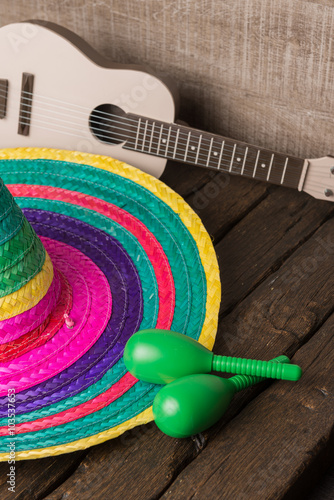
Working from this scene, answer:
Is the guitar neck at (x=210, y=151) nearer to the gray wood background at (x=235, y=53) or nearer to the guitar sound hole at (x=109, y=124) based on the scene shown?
the guitar sound hole at (x=109, y=124)

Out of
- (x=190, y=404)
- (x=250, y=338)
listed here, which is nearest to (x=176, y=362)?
(x=190, y=404)

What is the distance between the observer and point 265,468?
71 cm

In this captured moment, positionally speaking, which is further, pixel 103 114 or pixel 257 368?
pixel 103 114

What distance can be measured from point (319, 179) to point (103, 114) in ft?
1.30

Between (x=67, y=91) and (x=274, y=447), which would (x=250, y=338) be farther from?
(x=67, y=91)

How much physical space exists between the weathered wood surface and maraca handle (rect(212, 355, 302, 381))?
4 cm

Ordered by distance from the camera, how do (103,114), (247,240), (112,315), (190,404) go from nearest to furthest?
(190,404) → (112,315) → (247,240) → (103,114)

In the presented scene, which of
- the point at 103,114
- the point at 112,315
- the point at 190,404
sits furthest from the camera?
the point at 103,114

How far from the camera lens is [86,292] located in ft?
2.87

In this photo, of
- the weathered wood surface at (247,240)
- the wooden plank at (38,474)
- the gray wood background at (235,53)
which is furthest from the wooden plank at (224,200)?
the wooden plank at (38,474)

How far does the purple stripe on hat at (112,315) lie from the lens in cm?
77

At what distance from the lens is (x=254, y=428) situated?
747mm

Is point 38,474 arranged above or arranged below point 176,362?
below

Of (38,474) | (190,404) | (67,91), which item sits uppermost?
(67,91)
